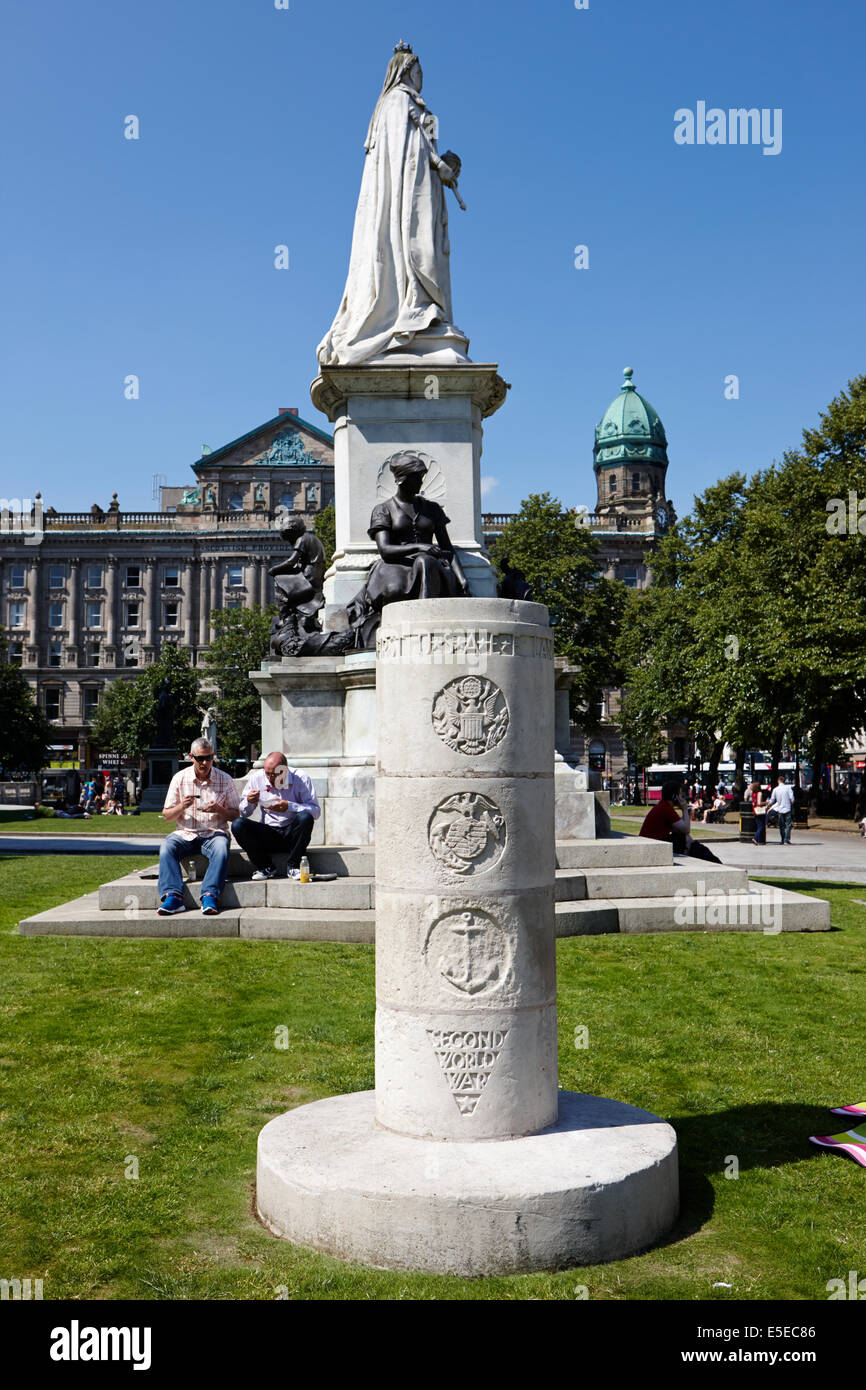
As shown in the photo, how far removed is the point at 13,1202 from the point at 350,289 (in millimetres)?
13496

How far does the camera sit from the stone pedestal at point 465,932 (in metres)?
4.79

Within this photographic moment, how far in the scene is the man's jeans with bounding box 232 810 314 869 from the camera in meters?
10.6

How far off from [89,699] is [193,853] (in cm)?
9192

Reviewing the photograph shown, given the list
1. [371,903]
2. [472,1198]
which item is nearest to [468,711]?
[472,1198]

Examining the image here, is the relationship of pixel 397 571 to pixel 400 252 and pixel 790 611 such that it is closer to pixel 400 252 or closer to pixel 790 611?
pixel 400 252

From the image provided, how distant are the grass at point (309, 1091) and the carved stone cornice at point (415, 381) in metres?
7.80

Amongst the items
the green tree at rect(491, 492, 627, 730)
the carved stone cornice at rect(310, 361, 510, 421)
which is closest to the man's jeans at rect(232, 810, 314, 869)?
the carved stone cornice at rect(310, 361, 510, 421)

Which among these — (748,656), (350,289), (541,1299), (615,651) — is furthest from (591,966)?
(615,651)

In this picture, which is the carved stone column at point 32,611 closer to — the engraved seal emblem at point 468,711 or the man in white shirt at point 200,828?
the man in white shirt at point 200,828

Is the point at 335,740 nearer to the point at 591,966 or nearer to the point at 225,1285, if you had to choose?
the point at 591,966

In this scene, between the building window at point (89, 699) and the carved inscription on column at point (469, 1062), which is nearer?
the carved inscription on column at point (469, 1062)

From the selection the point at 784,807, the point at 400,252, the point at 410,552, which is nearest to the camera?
the point at 410,552

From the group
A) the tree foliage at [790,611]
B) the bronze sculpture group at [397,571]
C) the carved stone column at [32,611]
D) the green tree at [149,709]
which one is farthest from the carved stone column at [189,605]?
the bronze sculpture group at [397,571]

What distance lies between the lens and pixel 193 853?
10.4 metres
